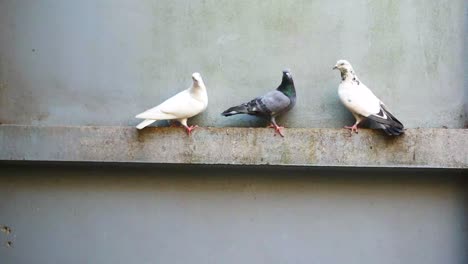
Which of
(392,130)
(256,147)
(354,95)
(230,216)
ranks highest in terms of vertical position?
(354,95)

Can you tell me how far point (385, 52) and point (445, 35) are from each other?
439 millimetres

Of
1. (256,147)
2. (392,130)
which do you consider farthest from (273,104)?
(392,130)

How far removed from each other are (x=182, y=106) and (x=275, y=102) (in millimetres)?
623

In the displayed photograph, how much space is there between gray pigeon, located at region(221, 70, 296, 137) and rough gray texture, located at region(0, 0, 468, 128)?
21 cm

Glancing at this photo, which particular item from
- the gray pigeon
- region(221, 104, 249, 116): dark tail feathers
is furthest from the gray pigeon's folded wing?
region(221, 104, 249, 116): dark tail feathers

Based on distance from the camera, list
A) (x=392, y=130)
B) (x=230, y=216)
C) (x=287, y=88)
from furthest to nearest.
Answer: (x=230, y=216)
(x=287, y=88)
(x=392, y=130)

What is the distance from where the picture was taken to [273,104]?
138 inches

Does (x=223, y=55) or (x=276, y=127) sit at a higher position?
(x=223, y=55)

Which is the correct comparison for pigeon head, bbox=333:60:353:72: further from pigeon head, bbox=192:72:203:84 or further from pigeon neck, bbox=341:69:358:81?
pigeon head, bbox=192:72:203:84

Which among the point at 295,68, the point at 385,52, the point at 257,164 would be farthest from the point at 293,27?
the point at 257,164

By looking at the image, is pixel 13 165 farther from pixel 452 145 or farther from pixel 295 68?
pixel 452 145

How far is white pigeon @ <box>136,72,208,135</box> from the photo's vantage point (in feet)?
11.5

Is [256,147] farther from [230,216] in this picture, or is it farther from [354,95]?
A: [354,95]

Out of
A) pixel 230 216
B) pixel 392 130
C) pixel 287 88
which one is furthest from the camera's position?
pixel 230 216
